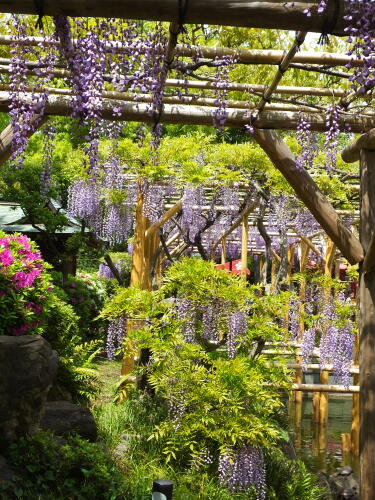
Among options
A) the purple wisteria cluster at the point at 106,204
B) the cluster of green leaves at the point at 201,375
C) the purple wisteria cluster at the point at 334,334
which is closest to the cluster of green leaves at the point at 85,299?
the purple wisteria cluster at the point at 106,204

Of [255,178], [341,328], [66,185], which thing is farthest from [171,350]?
[66,185]

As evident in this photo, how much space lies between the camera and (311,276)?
9141 mm

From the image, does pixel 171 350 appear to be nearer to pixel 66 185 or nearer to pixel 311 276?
pixel 311 276

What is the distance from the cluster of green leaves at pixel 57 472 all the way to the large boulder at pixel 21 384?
4.8 inches

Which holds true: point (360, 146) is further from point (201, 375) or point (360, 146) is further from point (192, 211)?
point (192, 211)

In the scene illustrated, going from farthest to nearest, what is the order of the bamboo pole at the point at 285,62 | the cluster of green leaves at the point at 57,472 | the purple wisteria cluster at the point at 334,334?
the purple wisteria cluster at the point at 334,334 < the cluster of green leaves at the point at 57,472 < the bamboo pole at the point at 285,62

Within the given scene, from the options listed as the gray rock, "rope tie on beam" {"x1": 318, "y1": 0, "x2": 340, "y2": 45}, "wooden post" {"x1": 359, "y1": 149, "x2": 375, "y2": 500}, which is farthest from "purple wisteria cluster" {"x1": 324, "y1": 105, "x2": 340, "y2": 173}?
the gray rock

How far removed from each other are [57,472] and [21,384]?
69cm

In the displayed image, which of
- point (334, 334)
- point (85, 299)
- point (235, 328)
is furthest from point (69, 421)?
point (85, 299)

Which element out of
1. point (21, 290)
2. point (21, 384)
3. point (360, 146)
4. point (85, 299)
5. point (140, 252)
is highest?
point (360, 146)

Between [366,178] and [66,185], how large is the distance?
8.37 meters

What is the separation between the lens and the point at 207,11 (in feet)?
8.50

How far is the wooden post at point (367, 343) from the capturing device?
4.75 meters

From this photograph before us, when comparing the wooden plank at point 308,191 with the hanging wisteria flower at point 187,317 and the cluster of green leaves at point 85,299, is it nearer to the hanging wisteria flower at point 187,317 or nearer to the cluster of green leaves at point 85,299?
the hanging wisteria flower at point 187,317
